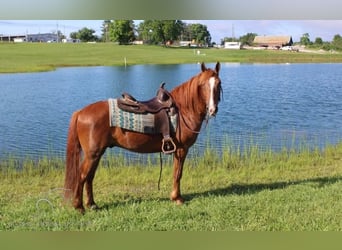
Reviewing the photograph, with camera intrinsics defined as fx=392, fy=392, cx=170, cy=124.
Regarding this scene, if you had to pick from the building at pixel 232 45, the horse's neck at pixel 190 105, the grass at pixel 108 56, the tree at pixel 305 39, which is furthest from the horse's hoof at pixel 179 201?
the tree at pixel 305 39

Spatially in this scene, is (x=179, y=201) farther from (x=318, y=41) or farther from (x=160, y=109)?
(x=318, y=41)

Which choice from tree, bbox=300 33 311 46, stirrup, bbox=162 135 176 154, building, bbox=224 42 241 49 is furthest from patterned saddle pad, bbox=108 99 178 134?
tree, bbox=300 33 311 46

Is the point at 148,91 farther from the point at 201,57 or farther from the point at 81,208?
the point at 81,208

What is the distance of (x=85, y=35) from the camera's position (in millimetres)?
4434

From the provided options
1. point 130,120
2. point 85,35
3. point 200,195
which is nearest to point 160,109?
point 130,120

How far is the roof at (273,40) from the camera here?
491cm

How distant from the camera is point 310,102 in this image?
688 centimetres

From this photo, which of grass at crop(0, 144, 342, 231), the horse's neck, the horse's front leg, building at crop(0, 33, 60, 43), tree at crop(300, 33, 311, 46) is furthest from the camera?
tree at crop(300, 33, 311, 46)

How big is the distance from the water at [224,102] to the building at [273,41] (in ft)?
1.44

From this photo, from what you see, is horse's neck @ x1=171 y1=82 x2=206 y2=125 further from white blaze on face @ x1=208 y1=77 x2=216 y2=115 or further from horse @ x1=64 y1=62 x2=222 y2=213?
white blaze on face @ x1=208 y1=77 x2=216 y2=115

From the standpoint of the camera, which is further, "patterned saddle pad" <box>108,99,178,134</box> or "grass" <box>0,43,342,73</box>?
"grass" <box>0,43,342,73</box>

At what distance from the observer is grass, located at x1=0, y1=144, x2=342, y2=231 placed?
11.6 feet

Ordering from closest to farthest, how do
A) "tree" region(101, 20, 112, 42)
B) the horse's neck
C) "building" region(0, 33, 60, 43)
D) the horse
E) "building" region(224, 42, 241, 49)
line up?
1. the horse
2. "tree" region(101, 20, 112, 42)
3. the horse's neck
4. "building" region(0, 33, 60, 43)
5. "building" region(224, 42, 241, 49)

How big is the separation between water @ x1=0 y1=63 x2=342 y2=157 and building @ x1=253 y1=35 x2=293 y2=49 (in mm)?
438
